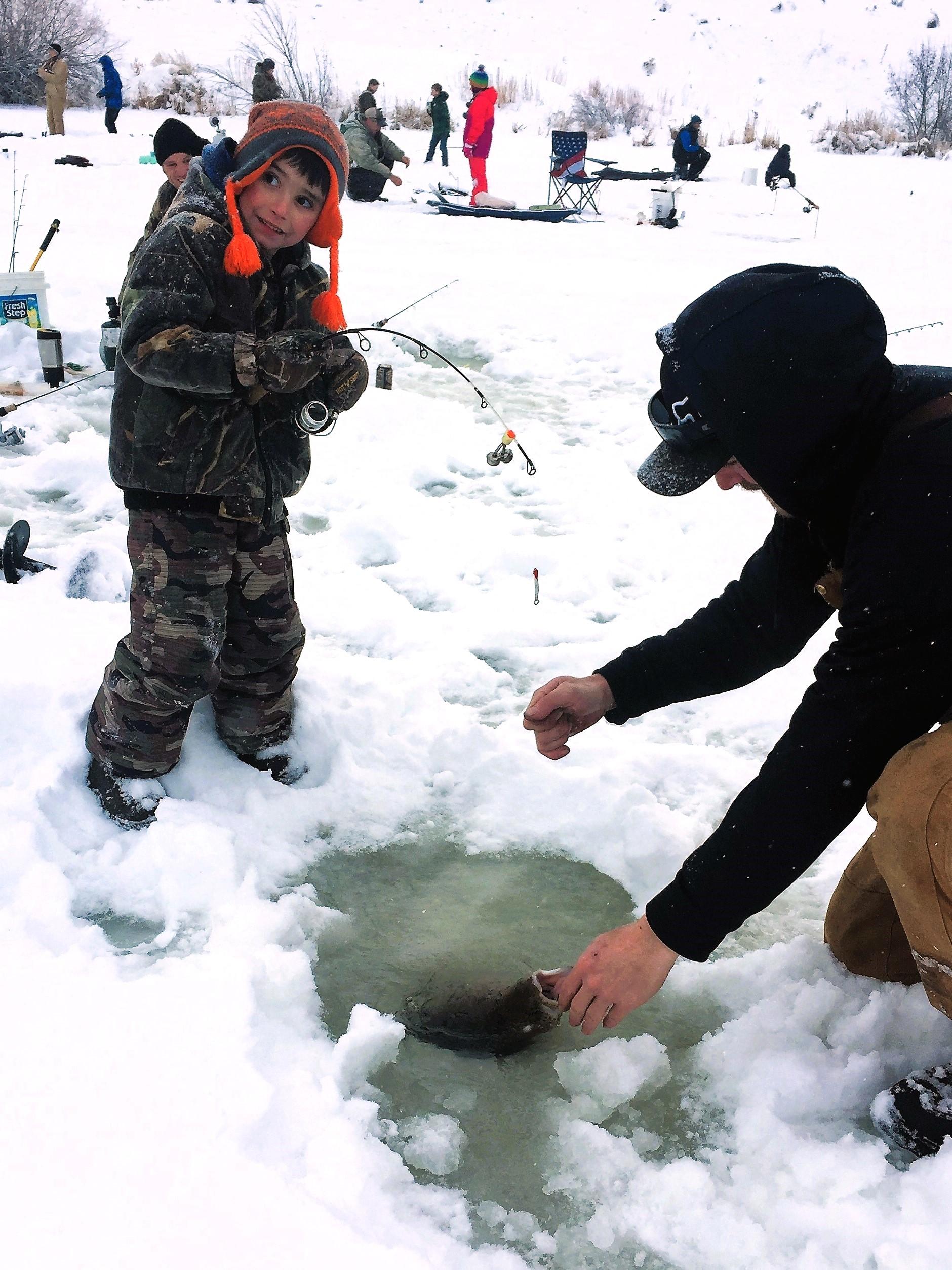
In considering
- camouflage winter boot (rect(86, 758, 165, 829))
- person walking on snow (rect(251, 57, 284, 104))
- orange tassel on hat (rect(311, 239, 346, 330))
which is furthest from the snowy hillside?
camouflage winter boot (rect(86, 758, 165, 829))

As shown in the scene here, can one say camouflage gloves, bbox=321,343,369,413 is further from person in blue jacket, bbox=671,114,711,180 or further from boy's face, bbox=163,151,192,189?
person in blue jacket, bbox=671,114,711,180

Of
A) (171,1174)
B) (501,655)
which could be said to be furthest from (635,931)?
(501,655)

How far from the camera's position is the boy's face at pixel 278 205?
228cm

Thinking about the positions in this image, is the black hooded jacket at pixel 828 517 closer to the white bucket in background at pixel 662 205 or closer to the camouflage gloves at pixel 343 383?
the camouflage gloves at pixel 343 383

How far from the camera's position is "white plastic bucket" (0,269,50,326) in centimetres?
577

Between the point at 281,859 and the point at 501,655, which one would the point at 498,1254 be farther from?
the point at 501,655

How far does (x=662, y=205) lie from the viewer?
11.8m

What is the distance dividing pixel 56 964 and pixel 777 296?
1.66 m

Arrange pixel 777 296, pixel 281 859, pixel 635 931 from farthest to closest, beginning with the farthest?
pixel 281 859
pixel 635 931
pixel 777 296

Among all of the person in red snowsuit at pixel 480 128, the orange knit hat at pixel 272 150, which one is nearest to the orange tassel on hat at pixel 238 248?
the orange knit hat at pixel 272 150

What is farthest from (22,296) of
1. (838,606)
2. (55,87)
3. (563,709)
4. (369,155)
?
(55,87)

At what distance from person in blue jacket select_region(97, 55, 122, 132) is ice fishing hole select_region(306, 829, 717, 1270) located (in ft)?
53.5

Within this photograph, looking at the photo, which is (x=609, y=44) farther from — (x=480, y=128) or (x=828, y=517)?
(x=828, y=517)

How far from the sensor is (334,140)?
2.33m
